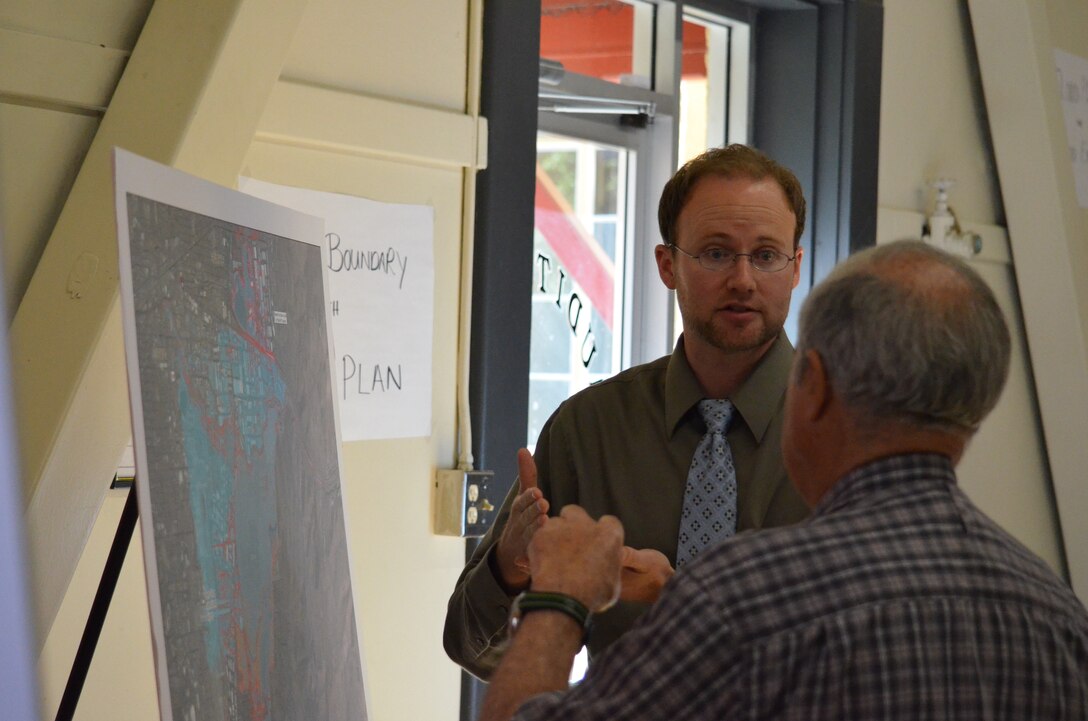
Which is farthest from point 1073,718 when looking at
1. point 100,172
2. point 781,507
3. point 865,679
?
point 100,172

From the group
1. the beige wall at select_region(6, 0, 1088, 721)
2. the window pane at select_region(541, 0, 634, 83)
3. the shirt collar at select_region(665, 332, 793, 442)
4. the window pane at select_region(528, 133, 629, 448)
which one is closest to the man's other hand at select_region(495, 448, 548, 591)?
the shirt collar at select_region(665, 332, 793, 442)

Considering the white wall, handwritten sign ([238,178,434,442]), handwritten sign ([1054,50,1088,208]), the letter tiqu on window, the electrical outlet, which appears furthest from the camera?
handwritten sign ([1054,50,1088,208])

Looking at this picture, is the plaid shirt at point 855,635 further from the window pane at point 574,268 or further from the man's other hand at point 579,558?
the window pane at point 574,268

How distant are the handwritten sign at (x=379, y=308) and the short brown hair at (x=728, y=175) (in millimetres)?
665

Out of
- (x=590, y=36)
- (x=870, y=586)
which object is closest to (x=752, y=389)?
(x=870, y=586)

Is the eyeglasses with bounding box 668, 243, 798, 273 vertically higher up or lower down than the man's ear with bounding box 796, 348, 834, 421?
higher up

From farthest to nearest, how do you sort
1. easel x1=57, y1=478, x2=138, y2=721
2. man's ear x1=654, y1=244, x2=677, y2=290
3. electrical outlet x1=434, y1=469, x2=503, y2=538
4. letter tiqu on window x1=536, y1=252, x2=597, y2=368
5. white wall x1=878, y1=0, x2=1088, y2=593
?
1. white wall x1=878, y1=0, x2=1088, y2=593
2. letter tiqu on window x1=536, y1=252, x2=597, y2=368
3. electrical outlet x1=434, y1=469, x2=503, y2=538
4. man's ear x1=654, y1=244, x2=677, y2=290
5. easel x1=57, y1=478, x2=138, y2=721

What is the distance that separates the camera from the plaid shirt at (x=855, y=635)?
868 mm

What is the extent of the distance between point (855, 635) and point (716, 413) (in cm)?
60

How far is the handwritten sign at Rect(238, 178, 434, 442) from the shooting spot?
2.00 meters

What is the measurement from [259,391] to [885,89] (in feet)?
8.30

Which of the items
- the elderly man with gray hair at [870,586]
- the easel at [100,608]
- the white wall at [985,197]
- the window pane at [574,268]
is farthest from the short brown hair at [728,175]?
the white wall at [985,197]

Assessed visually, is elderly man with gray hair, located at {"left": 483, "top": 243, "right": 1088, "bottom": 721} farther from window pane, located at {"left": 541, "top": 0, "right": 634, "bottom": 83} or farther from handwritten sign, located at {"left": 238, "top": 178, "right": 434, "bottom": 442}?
window pane, located at {"left": 541, "top": 0, "right": 634, "bottom": 83}

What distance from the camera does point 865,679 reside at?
867 mm
